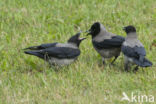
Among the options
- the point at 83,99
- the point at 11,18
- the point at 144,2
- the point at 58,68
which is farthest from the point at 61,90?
the point at 144,2

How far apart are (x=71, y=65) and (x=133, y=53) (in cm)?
135

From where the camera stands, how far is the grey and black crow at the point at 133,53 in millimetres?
7289

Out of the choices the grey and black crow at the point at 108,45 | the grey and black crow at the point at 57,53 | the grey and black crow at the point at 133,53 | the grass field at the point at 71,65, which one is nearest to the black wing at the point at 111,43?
the grey and black crow at the point at 108,45

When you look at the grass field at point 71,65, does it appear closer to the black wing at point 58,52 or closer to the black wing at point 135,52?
the black wing at point 58,52

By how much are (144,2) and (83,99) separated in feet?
22.2

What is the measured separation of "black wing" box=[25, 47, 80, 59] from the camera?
766cm

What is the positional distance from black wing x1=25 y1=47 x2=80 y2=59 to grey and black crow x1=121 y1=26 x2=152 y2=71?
1.03 metres

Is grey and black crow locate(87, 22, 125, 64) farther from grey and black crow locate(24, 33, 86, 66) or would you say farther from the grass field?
grey and black crow locate(24, 33, 86, 66)

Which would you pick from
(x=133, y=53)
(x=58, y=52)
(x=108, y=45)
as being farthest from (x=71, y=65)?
(x=133, y=53)

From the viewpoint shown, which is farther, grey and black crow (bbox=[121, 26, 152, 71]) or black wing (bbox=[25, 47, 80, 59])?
black wing (bbox=[25, 47, 80, 59])

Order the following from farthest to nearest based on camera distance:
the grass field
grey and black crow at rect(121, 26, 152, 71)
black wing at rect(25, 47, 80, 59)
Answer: black wing at rect(25, 47, 80, 59)
grey and black crow at rect(121, 26, 152, 71)
the grass field

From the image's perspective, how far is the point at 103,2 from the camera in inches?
466

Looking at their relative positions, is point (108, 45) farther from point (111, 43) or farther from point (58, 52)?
point (58, 52)

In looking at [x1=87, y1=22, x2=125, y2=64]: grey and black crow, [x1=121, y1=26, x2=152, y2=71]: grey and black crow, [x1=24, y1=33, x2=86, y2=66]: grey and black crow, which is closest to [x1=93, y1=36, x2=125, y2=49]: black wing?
[x1=87, y1=22, x2=125, y2=64]: grey and black crow
